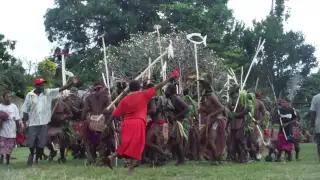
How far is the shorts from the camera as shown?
11.1 meters

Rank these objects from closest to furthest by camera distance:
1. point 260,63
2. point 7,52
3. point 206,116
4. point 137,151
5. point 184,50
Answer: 1. point 137,151
2. point 206,116
3. point 7,52
4. point 184,50
5. point 260,63

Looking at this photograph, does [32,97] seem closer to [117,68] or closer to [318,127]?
[318,127]

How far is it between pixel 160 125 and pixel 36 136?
2.43m

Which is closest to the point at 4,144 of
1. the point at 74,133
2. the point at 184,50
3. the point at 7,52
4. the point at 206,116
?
the point at 74,133

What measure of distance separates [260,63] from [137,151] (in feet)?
110

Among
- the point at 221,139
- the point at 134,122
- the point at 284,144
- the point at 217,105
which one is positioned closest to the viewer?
the point at 134,122

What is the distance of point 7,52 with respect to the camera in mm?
30219

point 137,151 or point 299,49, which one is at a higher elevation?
point 299,49

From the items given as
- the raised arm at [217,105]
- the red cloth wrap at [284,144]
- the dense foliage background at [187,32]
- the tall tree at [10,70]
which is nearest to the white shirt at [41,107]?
the raised arm at [217,105]

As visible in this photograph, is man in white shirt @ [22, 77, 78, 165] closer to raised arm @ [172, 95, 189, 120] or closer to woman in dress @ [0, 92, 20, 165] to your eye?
woman in dress @ [0, 92, 20, 165]

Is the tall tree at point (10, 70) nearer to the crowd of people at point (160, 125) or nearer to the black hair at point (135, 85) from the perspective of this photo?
the crowd of people at point (160, 125)

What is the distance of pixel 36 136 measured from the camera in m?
11.2

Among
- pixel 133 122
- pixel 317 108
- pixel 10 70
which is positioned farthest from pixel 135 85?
pixel 10 70

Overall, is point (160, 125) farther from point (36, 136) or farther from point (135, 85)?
point (36, 136)
